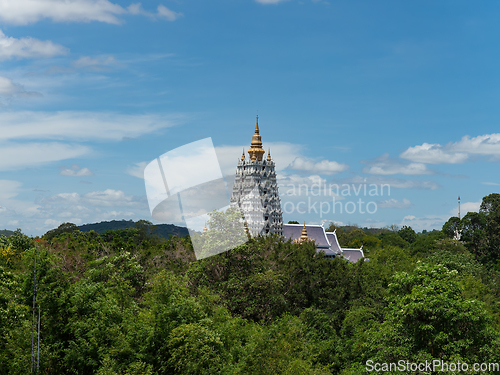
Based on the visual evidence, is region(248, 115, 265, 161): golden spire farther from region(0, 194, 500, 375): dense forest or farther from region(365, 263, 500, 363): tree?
region(365, 263, 500, 363): tree

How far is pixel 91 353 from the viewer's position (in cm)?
2098

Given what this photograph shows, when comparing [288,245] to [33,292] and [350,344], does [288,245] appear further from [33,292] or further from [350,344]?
[33,292]

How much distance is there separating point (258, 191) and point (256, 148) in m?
6.02

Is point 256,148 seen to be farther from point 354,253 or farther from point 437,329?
point 437,329

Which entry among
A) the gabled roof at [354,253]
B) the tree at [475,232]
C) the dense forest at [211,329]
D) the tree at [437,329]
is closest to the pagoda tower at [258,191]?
the gabled roof at [354,253]

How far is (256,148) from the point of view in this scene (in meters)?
66.6

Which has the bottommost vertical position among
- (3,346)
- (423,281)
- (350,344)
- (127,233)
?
(350,344)

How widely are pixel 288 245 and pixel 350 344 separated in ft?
38.1

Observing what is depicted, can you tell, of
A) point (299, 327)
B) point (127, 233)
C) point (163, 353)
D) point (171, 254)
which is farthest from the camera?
point (127, 233)

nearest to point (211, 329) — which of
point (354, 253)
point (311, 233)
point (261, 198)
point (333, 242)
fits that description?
point (261, 198)

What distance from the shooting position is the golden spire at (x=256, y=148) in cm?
6625

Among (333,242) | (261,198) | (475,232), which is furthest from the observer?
(475,232)

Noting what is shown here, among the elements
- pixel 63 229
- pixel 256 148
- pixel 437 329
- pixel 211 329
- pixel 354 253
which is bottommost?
pixel 437 329

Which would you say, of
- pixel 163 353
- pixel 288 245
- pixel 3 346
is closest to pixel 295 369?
pixel 163 353
